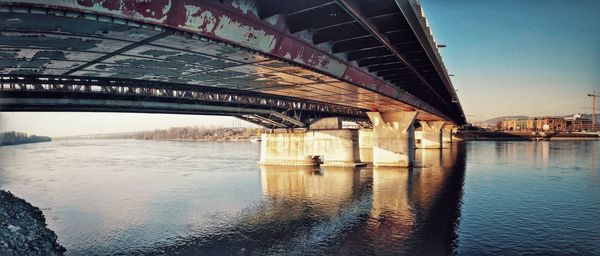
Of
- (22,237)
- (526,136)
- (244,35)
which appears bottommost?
(22,237)

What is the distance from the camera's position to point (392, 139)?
4591 cm

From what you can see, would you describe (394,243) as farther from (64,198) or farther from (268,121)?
(268,121)

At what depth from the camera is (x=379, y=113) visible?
1827 inches

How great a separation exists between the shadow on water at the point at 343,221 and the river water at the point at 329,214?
0.07 m

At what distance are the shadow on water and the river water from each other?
7 cm

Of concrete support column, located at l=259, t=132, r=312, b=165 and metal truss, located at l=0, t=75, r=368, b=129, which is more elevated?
metal truss, located at l=0, t=75, r=368, b=129

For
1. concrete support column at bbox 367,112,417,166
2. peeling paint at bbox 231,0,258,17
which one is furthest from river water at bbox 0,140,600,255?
peeling paint at bbox 231,0,258,17

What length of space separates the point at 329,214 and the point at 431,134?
73.4 m

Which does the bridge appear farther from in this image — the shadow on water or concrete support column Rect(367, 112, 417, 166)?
concrete support column Rect(367, 112, 417, 166)

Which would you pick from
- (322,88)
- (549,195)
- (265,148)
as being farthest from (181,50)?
(265,148)

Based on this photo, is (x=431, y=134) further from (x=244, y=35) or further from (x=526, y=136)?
(x=244, y=35)

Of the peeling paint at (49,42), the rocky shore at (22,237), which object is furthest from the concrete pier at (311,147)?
the peeling paint at (49,42)

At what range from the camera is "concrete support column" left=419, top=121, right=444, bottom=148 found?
3472 inches

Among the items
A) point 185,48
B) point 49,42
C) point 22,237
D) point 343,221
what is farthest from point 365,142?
point 49,42
